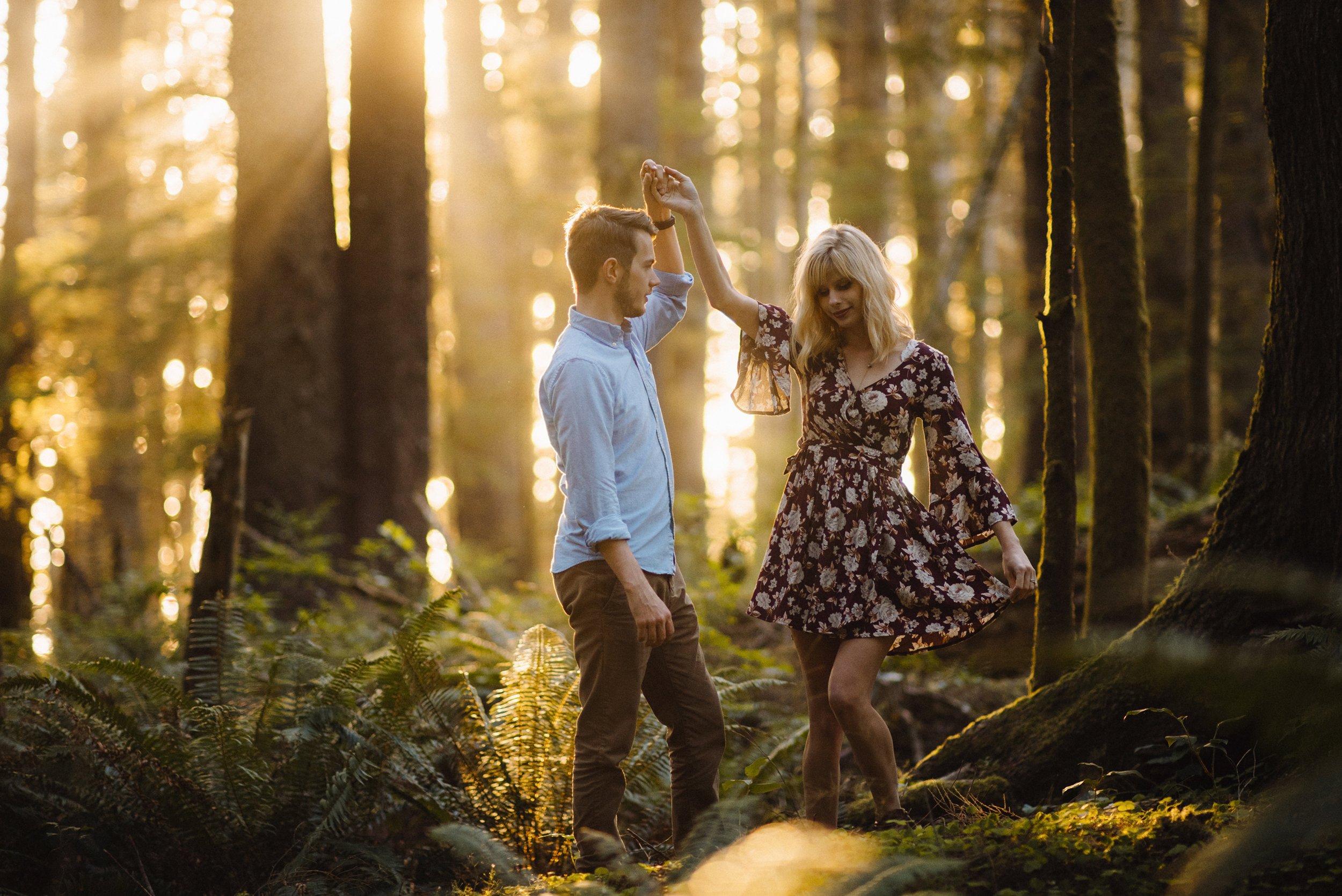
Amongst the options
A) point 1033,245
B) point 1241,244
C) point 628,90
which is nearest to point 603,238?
point 1033,245

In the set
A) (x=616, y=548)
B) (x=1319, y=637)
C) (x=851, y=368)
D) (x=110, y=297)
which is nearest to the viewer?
→ (x=1319, y=637)

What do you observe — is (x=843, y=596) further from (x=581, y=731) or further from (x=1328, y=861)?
(x=1328, y=861)

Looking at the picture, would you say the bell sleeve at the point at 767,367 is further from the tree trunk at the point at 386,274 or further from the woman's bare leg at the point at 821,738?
the tree trunk at the point at 386,274

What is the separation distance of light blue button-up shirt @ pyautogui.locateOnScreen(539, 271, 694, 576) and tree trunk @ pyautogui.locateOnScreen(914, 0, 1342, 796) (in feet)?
5.92

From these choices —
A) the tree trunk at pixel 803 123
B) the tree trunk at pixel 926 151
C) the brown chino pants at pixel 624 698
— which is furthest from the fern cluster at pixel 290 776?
the tree trunk at pixel 803 123

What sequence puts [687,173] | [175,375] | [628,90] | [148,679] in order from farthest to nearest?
1. [175,375]
2. [687,173]
3. [628,90]
4. [148,679]

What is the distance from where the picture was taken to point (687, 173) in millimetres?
15789

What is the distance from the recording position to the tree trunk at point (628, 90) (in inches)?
517

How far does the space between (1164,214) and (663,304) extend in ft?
31.6

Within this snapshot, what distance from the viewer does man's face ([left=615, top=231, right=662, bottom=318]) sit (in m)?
3.55

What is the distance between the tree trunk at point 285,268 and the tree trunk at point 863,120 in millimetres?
10661

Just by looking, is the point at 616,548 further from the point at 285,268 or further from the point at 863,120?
the point at 863,120

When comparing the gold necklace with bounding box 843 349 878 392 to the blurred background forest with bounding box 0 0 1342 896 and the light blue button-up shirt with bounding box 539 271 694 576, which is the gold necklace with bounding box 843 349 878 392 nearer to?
the light blue button-up shirt with bounding box 539 271 694 576

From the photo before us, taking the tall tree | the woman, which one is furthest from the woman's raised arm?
the tall tree
